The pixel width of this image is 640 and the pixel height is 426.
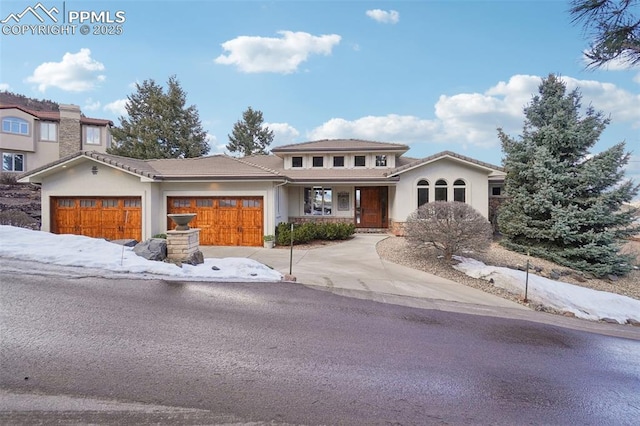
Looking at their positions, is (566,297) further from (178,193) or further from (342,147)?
(178,193)

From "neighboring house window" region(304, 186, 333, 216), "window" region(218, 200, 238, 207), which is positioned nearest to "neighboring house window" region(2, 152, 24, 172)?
"window" region(218, 200, 238, 207)

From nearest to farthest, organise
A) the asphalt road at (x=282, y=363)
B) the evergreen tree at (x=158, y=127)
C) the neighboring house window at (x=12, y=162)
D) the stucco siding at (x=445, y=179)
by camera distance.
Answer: the asphalt road at (x=282, y=363)
the stucco siding at (x=445, y=179)
the neighboring house window at (x=12, y=162)
the evergreen tree at (x=158, y=127)

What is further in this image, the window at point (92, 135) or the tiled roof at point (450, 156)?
the window at point (92, 135)

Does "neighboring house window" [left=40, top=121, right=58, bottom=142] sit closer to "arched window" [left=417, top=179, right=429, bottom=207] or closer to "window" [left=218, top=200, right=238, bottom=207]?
"window" [left=218, top=200, right=238, bottom=207]

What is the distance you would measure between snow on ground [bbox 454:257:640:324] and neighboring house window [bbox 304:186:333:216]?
389 inches

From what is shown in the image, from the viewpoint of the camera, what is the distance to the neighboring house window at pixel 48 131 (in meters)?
30.1

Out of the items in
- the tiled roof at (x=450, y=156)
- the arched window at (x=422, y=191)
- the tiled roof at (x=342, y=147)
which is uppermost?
the tiled roof at (x=342, y=147)

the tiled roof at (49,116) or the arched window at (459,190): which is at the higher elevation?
the tiled roof at (49,116)

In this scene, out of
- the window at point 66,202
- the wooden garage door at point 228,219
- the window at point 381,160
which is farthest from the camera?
the window at point 381,160

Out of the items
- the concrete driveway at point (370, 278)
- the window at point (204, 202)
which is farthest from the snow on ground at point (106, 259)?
the window at point (204, 202)

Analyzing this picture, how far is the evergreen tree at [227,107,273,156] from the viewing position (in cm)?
4009

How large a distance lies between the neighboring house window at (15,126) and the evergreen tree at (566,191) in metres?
37.5

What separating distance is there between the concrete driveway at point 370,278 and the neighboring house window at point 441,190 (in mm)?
6290

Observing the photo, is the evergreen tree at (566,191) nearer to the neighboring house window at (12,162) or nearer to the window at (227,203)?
the window at (227,203)
